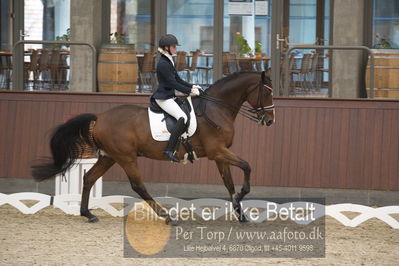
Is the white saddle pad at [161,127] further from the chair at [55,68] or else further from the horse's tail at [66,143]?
the chair at [55,68]

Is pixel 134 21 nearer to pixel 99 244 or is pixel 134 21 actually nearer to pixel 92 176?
pixel 92 176

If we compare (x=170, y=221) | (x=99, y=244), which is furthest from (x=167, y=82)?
(x=99, y=244)

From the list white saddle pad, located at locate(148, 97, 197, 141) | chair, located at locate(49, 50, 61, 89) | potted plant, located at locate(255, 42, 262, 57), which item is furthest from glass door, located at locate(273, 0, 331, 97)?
white saddle pad, located at locate(148, 97, 197, 141)

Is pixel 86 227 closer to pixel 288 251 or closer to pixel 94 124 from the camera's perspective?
pixel 94 124

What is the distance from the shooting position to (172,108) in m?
9.99

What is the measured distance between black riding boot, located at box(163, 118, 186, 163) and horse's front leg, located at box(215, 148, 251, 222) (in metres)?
0.52

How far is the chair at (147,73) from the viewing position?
13.8 m

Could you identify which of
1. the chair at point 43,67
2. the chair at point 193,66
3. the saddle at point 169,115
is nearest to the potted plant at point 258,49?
the chair at point 193,66

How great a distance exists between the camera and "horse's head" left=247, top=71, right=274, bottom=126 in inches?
398

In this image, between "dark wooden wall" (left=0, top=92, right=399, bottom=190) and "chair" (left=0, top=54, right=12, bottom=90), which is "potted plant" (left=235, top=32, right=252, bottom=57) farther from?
"chair" (left=0, top=54, right=12, bottom=90)

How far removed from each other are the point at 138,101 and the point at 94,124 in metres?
2.68

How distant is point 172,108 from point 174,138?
36 centimetres

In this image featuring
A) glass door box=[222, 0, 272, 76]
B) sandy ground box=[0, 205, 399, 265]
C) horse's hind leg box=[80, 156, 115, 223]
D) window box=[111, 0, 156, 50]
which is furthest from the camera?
window box=[111, 0, 156, 50]

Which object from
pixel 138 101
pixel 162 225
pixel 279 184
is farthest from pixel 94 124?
pixel 279 184
